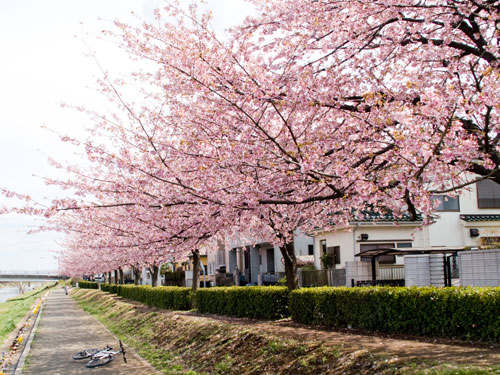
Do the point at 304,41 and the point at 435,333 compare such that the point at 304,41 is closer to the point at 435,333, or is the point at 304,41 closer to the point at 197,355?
the point at 435,333

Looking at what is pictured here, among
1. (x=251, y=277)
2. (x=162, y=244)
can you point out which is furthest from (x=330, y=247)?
(x=162, y=244)

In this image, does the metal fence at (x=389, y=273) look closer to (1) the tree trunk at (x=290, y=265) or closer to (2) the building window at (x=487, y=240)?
(2) the building window at (x=487, y=240)

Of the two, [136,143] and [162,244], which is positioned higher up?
[136,143]

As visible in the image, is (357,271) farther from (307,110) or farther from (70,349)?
(307,110)

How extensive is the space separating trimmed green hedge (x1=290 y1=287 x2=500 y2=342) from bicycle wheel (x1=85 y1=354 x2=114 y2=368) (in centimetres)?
544

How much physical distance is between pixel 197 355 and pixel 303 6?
360 inches

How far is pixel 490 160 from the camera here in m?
6.74

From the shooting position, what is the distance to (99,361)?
13117 millimetres

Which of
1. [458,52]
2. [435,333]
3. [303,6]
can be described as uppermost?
[303,6]

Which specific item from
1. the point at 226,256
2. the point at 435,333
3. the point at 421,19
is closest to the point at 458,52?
the point at 421,19

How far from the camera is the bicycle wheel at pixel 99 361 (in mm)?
12905

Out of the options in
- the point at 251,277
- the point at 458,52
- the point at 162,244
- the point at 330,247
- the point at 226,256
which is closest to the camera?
the point at 458,52

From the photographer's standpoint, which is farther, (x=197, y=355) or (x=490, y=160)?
(x=197, y=355)

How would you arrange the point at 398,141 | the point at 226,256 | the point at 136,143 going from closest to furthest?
the point at 398,141 < the point at 136,143 < the point at 226,256
